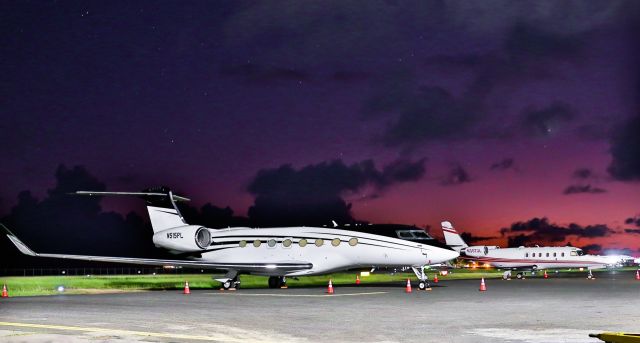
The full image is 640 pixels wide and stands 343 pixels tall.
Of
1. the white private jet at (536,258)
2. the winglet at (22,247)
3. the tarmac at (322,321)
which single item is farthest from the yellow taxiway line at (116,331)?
the white private jet at (536,258)

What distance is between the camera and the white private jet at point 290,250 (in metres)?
32.4

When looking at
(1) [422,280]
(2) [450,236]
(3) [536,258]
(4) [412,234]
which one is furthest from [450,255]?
(2) [450,236]

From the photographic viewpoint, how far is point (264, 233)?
36094 mm

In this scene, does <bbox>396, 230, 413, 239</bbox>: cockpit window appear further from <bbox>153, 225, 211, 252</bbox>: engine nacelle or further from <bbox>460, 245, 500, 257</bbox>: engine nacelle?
<bbox>460, 245, 500, 257</bbox>: engine nacelle

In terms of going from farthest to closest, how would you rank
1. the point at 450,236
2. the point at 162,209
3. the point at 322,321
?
the point at 450,236
the point at 162,209
the point at 322,321

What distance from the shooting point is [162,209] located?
39.3 meters

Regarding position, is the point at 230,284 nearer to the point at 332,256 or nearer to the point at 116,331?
the point at 332,256

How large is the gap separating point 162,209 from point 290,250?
8666 millimetres

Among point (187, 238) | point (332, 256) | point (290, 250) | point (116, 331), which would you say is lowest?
point (116, 331)

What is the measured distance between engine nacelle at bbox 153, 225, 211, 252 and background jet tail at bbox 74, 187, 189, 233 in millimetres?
1562

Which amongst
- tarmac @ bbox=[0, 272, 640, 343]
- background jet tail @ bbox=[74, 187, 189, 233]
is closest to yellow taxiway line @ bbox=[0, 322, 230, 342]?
tarmac @ bbox=[0, 272, 640, 343]

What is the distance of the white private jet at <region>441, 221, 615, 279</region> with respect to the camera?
173 feet

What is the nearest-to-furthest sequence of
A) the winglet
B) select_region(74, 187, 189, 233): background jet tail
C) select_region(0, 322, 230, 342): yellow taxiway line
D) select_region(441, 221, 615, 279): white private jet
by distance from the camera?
1. select_region(0, 322, 230, 342): yellow taxiway line
2. the winglet
3. select_region(74, 187, 189, 233): background jet tail
4. select_region(441, 221, 615, 279): white private jet

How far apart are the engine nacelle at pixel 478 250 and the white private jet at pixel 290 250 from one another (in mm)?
25466
